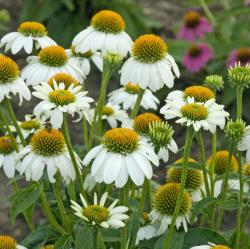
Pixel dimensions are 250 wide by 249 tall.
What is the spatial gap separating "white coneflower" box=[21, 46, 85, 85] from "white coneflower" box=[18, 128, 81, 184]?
8.5 inches

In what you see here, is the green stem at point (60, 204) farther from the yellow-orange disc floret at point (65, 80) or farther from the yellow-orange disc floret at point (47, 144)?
the yellow-orange disc floret at point (65, 80)

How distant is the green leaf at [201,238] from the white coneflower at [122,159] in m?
0.28

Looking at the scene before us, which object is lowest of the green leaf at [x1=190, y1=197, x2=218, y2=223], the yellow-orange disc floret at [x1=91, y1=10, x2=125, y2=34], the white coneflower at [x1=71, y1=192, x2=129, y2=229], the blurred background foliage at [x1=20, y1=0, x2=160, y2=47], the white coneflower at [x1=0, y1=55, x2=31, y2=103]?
the white coneflower at [x1=71, y1=192, x2=129, y2=229]

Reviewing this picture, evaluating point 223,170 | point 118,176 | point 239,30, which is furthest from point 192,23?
point 118,176

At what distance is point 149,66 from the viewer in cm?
163

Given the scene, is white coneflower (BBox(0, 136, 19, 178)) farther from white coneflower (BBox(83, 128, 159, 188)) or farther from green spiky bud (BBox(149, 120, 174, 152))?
green spiky bud (BBox(149, 120, 174, 152))

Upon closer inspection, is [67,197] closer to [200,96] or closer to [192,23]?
[200,96]

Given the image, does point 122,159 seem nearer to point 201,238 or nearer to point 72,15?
point 201,238

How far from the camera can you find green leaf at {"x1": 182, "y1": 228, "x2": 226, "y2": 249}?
5.16 feet

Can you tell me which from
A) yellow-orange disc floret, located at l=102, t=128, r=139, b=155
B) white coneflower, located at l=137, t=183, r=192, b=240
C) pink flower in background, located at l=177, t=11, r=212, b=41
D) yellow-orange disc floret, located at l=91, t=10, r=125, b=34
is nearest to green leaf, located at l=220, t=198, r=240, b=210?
white coneflower, located at l=137, t=183, r=192, b=240

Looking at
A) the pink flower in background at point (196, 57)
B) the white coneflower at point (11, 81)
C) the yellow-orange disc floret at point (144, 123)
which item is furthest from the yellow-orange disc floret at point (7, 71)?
the pink flower in background at point (196, 57)

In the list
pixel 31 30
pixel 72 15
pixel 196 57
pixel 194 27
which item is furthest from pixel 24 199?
pixel 72 15

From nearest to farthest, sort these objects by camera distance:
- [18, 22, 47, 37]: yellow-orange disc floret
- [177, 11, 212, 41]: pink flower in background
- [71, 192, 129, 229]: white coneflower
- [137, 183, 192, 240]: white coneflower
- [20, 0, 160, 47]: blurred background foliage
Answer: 1. [71, 192, 129, 229]: white coneflower
2. [137, 183, 192, 240]: white coneflower
3. [18, 22, 47, 37]: yellow-orange disc floret
4. [177, 11, 212, 41]: pink flower in background
5. [20, 0, 160, 47]: blurred background foliage

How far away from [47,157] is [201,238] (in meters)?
0.42
